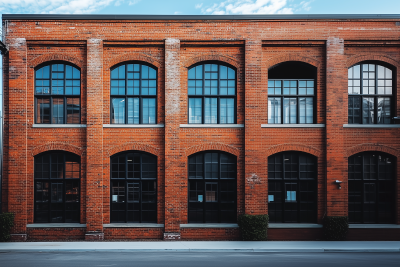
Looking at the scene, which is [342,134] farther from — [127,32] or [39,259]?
[39,259]

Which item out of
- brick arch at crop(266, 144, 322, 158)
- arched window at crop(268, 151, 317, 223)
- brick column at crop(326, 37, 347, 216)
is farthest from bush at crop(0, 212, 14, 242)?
brick column at crop(326, 37, 347, 216)

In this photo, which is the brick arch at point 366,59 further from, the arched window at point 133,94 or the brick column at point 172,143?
the arched window at point 133,94

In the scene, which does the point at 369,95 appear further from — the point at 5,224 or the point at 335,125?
the point at 5,224

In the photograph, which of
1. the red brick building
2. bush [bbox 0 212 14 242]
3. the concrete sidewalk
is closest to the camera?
the concrete sidewalk

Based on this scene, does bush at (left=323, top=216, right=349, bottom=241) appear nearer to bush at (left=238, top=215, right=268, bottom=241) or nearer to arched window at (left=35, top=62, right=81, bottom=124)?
bush at (left=238, top=215, right=268, bottom=241)

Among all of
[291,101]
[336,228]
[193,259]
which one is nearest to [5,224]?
[193,259]

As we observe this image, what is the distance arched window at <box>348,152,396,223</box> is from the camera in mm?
13289

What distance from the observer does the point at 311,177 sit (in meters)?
13.3

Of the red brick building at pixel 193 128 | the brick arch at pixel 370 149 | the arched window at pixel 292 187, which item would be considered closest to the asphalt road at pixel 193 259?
the red brick building at pixel 193 128

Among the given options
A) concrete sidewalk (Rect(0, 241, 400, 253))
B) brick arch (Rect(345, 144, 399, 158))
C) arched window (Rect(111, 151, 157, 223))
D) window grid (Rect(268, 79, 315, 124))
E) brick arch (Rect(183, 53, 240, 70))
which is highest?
brick arch (Rect(183, 53, 240, 70))

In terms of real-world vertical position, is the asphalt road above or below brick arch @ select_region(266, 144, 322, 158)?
below

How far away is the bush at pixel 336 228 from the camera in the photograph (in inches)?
496

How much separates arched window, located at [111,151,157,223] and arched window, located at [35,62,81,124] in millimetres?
2995

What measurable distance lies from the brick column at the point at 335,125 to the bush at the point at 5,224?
46.4 feet
